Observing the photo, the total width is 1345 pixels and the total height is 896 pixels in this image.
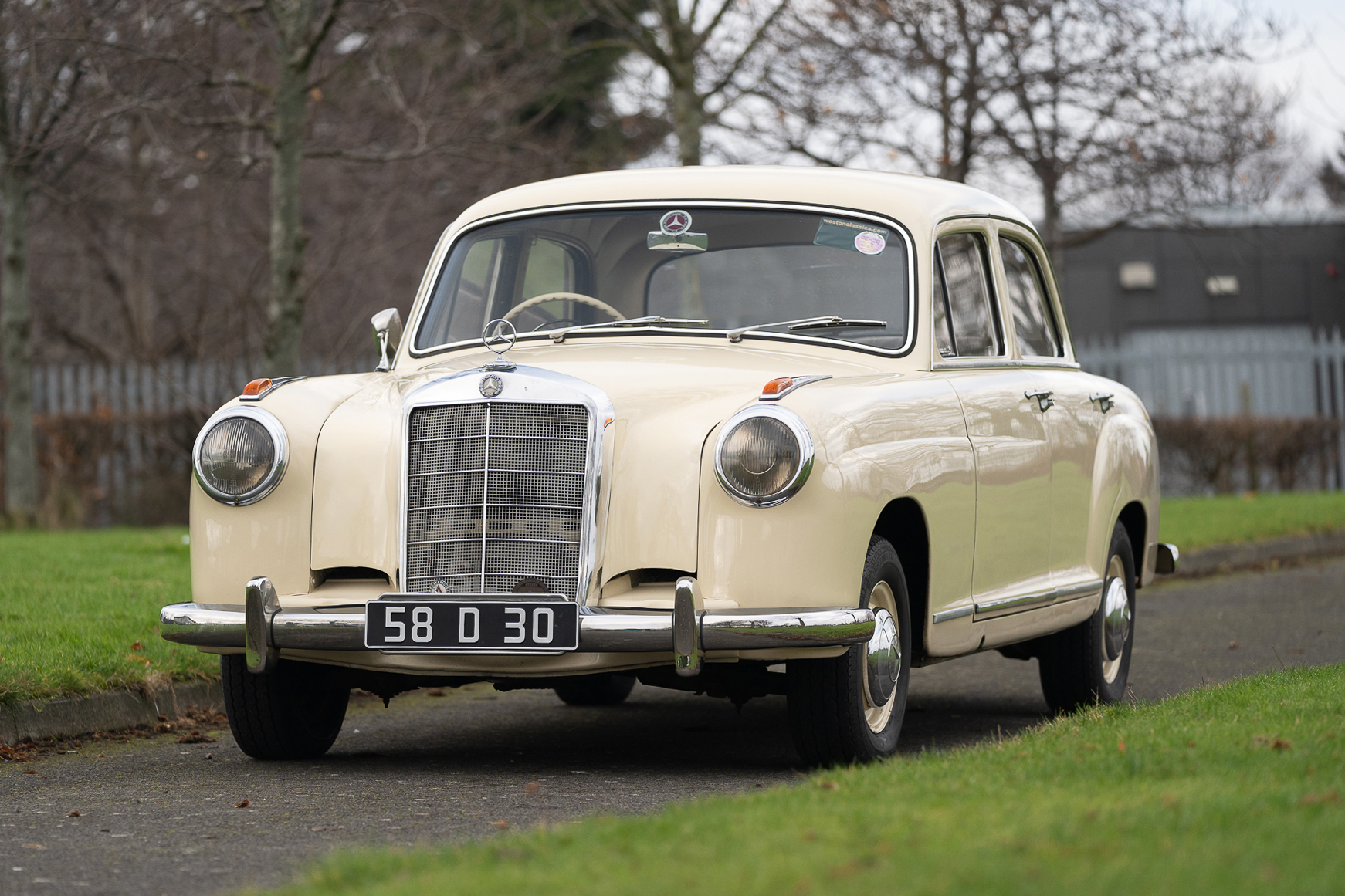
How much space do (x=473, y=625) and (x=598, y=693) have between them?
2.79 m

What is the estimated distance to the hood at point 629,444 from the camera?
16.6 ft

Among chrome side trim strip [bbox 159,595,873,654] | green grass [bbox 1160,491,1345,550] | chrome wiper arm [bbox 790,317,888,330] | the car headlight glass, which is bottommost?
green grass [bbox 1160,491,1345,550]

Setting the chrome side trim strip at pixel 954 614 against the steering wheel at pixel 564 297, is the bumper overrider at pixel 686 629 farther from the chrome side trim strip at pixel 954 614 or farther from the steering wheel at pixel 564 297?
the steering wheel at pixel 564 297

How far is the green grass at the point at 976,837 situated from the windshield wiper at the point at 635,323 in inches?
79.5

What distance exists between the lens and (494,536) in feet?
17.1

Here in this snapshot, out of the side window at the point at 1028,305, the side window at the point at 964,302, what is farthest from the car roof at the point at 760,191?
the side window at the point at 1028,305

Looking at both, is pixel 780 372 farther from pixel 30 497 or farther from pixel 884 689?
pixel 30 497

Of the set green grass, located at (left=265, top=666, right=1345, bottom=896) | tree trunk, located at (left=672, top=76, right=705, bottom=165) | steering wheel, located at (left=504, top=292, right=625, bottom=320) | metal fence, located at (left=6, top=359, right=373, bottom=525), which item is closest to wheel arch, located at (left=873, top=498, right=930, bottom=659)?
green grass, located at (left=265, top=666, right=1345, bottom=896)

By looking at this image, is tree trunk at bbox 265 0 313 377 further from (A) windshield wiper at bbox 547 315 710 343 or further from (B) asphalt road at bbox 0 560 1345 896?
(A) windshield wiper at bbox 547 315 710 343

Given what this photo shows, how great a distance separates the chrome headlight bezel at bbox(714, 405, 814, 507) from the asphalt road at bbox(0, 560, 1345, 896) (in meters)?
0.85

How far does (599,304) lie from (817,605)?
5.92ft

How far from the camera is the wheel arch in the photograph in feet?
18.5

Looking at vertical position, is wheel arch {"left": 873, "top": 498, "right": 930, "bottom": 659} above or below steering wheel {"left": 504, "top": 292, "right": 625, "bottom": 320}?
below

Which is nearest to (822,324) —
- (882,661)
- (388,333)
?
(882,661)
